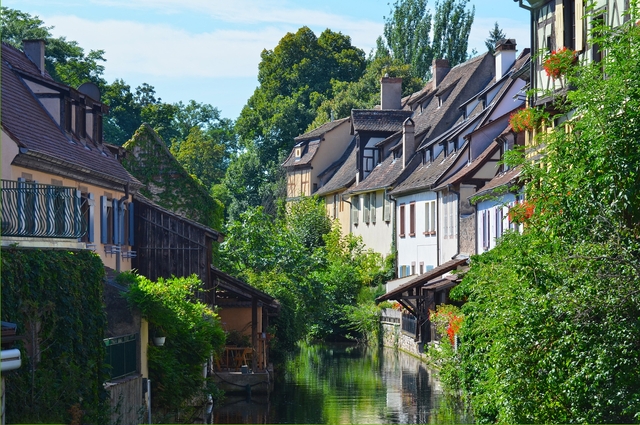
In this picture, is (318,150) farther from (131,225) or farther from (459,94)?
(131,225)

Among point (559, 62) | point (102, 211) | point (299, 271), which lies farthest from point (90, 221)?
point (299, 271)

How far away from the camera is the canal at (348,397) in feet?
87.2

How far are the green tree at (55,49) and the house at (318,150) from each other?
528 inches

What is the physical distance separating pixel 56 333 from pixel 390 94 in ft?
153

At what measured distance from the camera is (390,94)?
61812 millimetres

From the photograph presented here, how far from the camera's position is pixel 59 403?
16.1 metres

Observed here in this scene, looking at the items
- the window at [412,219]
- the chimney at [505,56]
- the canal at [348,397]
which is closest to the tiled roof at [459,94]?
the window at [412,219]

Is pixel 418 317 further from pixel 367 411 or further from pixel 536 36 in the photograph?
pixel 536 36

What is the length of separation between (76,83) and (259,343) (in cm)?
2923

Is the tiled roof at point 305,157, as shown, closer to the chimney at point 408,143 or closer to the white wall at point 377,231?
the white wall at point 377,231

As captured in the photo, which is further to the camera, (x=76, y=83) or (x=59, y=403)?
(x=76, y=83)

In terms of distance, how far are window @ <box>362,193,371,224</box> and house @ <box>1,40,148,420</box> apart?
1040 inches

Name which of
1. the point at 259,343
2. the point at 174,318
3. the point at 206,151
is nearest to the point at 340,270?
the point at 259,343

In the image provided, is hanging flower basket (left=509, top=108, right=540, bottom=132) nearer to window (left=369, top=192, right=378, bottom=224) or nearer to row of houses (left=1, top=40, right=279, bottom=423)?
row of houses (left=1, top=40, right=279, bottom=423)
